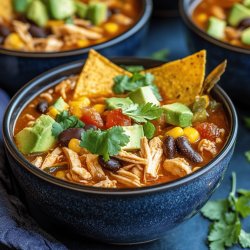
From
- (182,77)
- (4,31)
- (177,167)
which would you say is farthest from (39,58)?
(177,167)

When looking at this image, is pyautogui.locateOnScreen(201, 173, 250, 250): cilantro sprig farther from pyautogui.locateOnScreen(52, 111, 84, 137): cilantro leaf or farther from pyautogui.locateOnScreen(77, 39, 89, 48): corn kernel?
pyautogui.locateOnScreen(77, 39, 89, 48): corn kernel

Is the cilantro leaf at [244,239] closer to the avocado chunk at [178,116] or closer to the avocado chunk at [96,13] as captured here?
the avocado chunk at [178,116]

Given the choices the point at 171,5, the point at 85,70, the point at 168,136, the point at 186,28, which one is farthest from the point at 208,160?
the point at 171,5

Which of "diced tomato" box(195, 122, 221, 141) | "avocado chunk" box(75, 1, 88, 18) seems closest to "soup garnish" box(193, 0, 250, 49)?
"avocado chunk" box(75, 1, 88, 18)

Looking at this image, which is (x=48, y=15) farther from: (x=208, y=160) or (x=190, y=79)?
(x=208, y=160)

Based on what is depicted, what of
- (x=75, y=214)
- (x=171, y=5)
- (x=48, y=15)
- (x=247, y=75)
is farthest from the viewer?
(x=171, y=5)

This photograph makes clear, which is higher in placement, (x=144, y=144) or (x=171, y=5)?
(x=144, y=144)

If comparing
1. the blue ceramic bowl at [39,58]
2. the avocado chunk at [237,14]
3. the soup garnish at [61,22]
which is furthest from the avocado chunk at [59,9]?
the avocado chunk at [237,14]

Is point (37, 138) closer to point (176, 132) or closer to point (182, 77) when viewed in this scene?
point (176, 132)
